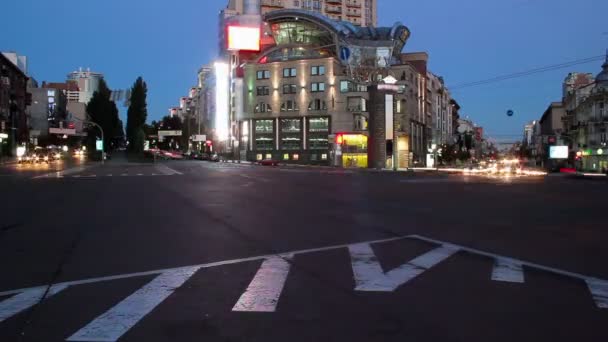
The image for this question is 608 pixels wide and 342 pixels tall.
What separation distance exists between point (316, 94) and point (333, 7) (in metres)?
45.3

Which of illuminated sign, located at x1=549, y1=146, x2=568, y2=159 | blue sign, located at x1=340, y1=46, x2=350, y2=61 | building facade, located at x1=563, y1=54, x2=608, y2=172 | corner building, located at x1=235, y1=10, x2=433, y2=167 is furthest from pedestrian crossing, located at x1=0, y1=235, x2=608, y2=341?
blue sign, located at x1=340, y1=46, x2=350, y2=61

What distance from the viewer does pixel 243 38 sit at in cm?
6925

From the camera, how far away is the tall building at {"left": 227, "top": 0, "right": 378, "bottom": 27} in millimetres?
121688

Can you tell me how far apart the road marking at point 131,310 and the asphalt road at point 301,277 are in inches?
0.9

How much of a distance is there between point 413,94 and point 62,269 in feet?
311

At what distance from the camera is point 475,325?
552 cm

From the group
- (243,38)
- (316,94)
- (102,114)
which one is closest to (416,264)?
(243,38)

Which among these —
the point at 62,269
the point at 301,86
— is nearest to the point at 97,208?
the point at 62,269

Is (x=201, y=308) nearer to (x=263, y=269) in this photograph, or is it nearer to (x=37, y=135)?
(x=263, y=269)

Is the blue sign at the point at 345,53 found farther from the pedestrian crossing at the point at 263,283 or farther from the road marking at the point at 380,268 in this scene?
the pedestrian crossing at the point at 263,283

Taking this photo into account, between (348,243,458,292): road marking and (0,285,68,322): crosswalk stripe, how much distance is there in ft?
12.3

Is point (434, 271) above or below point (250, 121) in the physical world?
below

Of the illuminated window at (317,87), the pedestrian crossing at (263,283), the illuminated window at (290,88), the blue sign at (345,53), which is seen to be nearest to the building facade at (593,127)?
the blue sign at (345,53)

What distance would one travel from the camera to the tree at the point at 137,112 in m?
116
